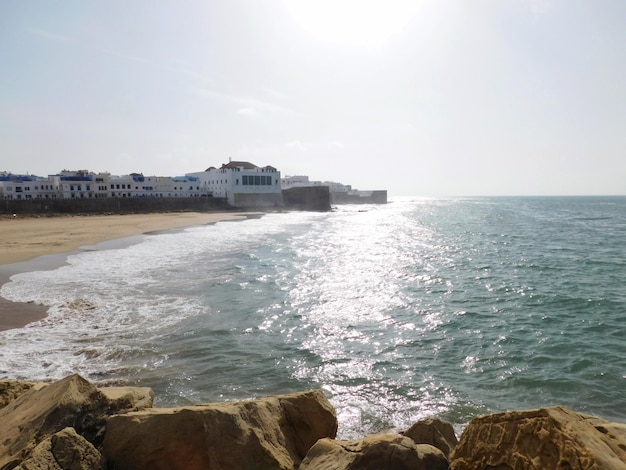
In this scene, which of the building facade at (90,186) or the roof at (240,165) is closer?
the building facade at (90,186)

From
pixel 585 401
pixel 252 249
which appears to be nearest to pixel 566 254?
pixel 252 249

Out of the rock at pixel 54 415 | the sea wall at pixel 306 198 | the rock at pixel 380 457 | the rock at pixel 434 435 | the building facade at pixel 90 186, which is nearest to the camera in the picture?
the rock at pixel 380 457

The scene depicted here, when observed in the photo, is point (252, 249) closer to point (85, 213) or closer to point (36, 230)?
point (36, 230)

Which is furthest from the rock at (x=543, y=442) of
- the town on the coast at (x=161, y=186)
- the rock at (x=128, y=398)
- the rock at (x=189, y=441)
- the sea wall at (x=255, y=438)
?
the town on the coast at (x=161, y=186)

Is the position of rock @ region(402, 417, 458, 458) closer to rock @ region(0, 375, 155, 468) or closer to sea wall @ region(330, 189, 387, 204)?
rock @ region(0, 375, 155, 468)

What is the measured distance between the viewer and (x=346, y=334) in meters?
12.3

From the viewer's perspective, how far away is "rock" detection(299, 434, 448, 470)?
12.9ft

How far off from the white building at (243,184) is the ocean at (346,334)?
5685cm

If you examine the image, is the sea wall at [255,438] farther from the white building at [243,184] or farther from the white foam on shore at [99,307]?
the white building at [243,184]

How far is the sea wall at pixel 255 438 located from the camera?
11.9 feet

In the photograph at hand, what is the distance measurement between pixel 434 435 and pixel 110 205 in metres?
67.2

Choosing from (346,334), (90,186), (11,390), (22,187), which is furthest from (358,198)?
(11,390)

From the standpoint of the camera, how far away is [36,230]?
3900 cm

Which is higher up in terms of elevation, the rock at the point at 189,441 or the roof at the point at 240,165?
the roof at the point at 240,165
